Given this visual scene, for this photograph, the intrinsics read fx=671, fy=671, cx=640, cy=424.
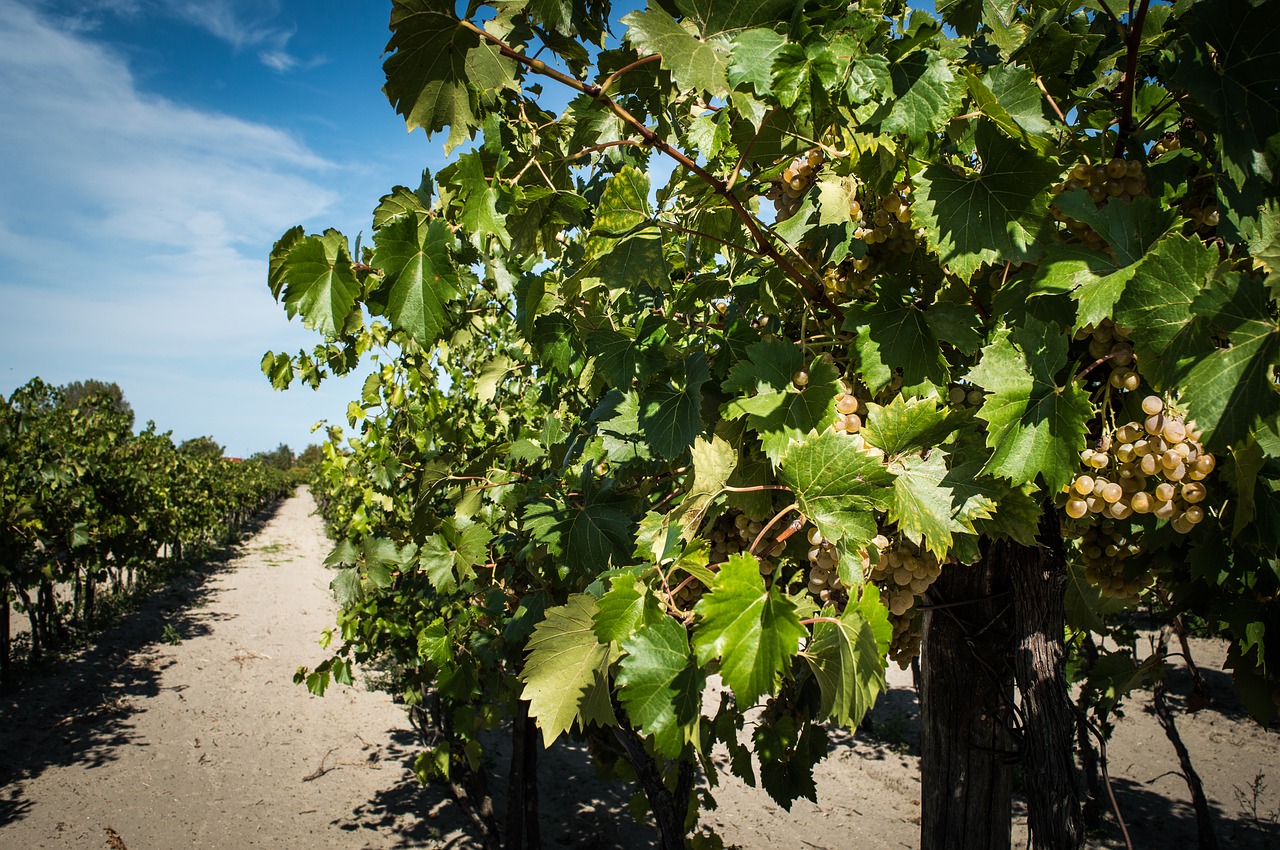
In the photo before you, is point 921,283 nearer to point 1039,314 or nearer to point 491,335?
point 1039,314

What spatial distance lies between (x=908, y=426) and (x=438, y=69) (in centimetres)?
108

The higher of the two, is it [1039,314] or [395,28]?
[395,28]

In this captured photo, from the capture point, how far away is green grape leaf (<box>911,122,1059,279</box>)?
119cm

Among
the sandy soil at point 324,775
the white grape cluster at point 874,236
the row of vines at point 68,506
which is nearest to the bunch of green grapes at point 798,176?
the white grape cluster at point 874,236

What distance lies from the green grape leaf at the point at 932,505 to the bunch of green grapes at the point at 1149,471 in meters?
0.18

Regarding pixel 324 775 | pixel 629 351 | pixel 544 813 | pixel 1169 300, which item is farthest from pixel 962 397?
pixel 324 775

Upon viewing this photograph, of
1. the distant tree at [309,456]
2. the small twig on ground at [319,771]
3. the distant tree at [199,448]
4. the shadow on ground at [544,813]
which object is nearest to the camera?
the shadow on ground at [544,813]

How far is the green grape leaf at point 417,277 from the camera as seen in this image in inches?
43.9

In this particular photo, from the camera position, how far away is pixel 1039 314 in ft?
3.95

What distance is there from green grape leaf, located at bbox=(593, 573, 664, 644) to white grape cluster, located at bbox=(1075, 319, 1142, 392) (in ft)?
2.84

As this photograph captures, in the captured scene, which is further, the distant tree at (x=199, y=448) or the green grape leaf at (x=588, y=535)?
the distant tree at (x=199, y=448)

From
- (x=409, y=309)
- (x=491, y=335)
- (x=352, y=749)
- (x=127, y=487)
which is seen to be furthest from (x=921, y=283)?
(x=127, y=487)

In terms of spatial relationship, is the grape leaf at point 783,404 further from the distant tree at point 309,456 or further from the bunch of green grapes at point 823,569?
the distant tree at point 309,456

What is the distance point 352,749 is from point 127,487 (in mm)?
6374
